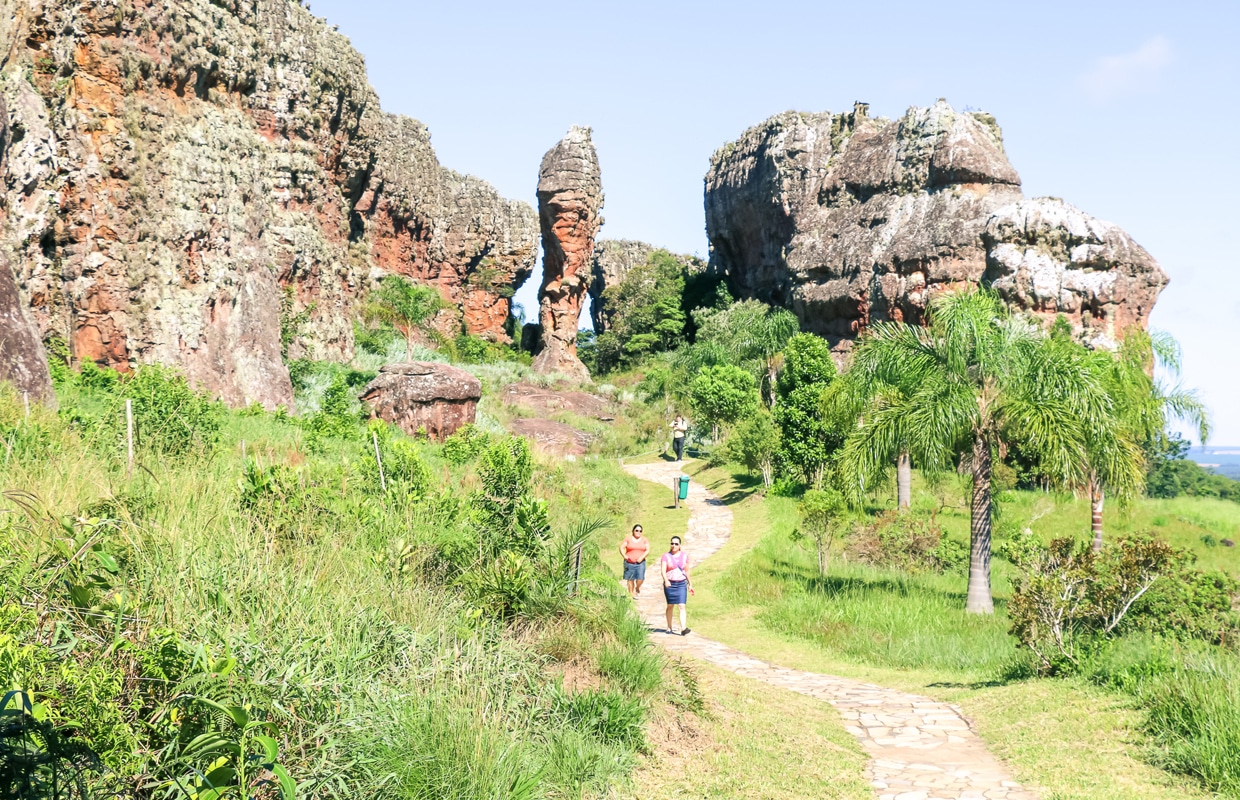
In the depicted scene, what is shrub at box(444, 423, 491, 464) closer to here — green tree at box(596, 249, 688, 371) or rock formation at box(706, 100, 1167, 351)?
rock formation at box(706, 100, 1167, 351)

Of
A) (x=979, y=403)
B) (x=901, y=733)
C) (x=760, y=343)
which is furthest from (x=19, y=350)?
(x=760, y=343)

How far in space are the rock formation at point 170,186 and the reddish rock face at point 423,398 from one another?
7.76 feet

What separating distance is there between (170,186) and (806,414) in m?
15.8

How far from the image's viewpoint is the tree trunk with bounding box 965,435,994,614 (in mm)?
12477

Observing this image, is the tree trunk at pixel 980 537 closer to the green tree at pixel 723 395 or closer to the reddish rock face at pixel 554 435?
the reddish rock face at pixel 554 435

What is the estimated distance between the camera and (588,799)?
16.0ft

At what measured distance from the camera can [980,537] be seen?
12656 millimetres

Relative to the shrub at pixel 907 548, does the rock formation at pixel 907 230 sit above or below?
above

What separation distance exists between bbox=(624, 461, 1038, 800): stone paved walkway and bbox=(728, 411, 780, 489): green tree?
1153cm

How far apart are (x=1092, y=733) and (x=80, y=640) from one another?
6.71 meters

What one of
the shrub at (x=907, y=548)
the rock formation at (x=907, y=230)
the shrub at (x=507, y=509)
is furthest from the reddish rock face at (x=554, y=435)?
the shrub at (x=507, y=509)

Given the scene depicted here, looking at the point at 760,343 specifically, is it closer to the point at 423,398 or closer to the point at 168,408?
the point at 423,398

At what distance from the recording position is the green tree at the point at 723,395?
30.9 metres

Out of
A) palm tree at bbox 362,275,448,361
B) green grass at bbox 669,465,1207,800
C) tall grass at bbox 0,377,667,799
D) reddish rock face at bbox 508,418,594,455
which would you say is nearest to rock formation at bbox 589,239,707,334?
palm tree at bbox 362,275,448,361
